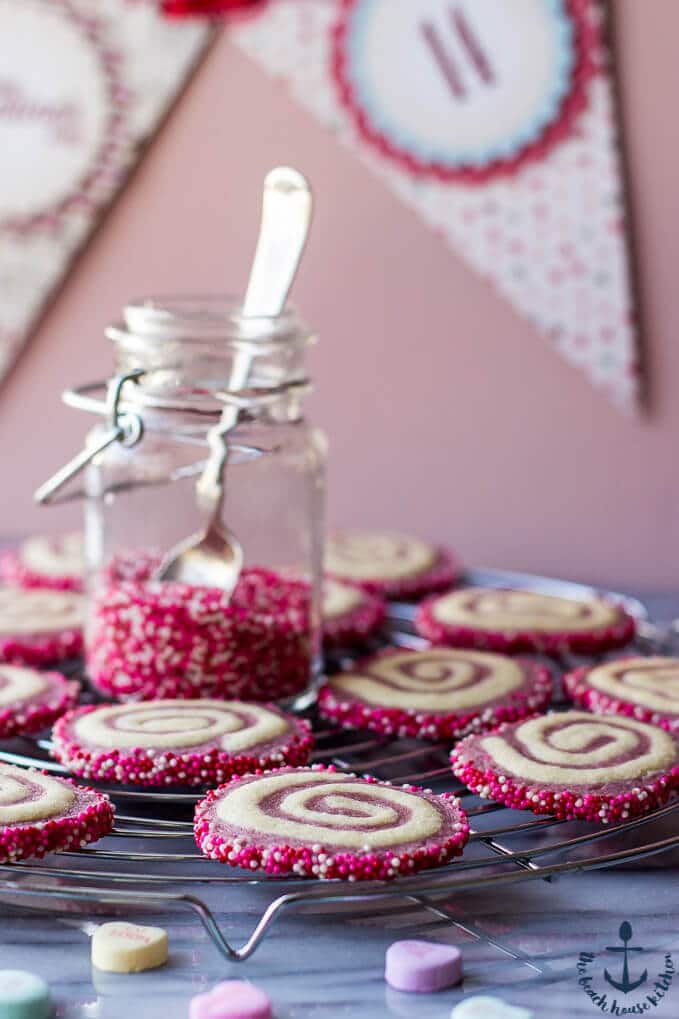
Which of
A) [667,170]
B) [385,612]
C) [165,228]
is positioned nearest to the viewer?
[385,612]

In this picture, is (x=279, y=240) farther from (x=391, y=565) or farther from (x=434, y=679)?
(x=391, y=565)

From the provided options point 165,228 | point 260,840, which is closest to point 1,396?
point 165,228

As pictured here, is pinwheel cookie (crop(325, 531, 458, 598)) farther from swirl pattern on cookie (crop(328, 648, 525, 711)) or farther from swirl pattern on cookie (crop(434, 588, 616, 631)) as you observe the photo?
swirl pattern on cookie (crop(328, 648, 525, 711))

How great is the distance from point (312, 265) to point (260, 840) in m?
0.97

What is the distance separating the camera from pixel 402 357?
1.62 m

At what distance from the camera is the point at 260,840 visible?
74 centimetres

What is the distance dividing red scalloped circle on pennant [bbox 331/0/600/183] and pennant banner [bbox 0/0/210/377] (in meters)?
0.19

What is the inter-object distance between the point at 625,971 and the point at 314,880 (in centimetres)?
16

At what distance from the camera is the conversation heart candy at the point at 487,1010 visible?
25.5 inches

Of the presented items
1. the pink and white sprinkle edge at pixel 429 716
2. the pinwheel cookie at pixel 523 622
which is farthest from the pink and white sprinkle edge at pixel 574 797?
the pinwheel cookie at pixel 523 622

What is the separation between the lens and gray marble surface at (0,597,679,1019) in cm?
67

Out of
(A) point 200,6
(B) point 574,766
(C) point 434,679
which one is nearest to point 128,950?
(B) point 574,766

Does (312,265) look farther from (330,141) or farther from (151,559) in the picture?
(151,559)

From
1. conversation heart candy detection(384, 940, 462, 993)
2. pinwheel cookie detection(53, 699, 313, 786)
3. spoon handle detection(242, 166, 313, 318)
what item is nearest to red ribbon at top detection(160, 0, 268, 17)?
spoon handle detection(242, 166, 313, 318)
